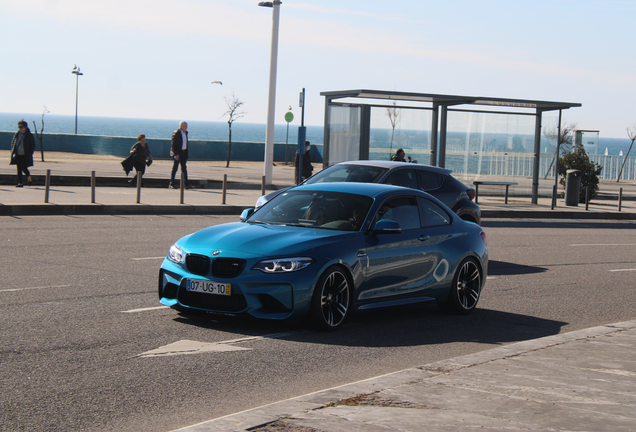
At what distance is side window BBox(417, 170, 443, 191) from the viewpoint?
45.3ft

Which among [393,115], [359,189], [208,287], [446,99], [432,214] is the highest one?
[446,99]

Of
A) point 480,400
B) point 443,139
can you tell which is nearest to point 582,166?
point 443,139

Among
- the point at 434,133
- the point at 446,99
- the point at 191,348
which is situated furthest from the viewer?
the point at 434,133

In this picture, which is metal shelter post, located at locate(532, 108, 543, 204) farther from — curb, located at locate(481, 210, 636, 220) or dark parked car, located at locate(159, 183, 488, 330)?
dark parked car, located at locate(159, 183, 488, 330)

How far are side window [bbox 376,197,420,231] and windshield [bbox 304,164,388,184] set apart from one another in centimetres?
441

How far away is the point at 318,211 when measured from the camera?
327 inches

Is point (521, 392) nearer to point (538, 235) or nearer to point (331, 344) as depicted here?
point (331, 344)

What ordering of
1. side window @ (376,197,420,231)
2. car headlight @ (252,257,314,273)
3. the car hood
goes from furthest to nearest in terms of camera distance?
1. side window @ (376,197,420,231)
2. the car hood
3. car headlight @ (252,257,314,273)

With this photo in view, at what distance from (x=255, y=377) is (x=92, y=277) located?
14.9ft

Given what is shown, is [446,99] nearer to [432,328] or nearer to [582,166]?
[582,166]

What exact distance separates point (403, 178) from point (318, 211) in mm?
5470

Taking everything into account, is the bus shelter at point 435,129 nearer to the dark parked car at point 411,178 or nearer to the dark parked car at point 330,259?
the dark parked car at point 411,178

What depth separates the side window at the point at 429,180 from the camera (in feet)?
45.3

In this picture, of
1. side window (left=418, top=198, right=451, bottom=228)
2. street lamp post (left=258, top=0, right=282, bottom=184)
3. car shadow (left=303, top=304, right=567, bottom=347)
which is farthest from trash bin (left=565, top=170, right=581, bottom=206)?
side window (left=418, top=198, right=451, bottom=228)
